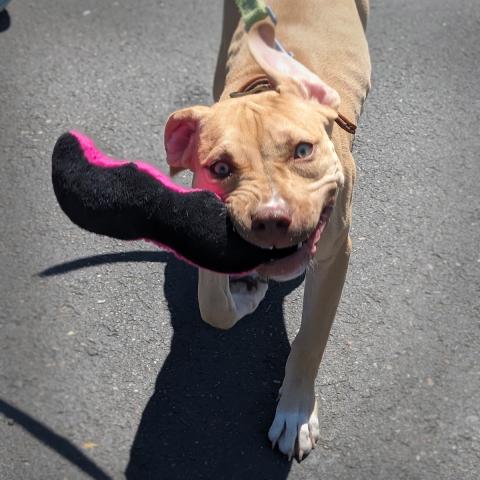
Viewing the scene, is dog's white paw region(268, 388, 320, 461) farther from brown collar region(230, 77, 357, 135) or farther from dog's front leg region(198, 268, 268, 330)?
brown collar region(230, 77, 357, 135)

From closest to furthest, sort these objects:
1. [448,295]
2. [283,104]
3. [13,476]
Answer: [283,104]
[13,476]
[448,295]

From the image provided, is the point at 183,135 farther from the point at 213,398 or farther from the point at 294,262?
the point at 213,398

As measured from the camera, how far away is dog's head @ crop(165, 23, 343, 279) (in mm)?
2912

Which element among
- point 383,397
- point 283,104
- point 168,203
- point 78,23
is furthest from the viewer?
point 78,23

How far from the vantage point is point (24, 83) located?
5656mm

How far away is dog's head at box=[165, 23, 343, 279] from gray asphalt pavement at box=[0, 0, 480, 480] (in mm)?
1015

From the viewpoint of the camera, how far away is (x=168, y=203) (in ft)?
9.55

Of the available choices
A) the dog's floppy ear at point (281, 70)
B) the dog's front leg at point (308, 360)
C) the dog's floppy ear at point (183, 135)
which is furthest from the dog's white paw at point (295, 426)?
the dog's floppy ear at point (281, 70)

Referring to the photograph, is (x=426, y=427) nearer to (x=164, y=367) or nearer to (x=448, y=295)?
(x=448, y=295)

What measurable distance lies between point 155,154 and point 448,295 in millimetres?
1836

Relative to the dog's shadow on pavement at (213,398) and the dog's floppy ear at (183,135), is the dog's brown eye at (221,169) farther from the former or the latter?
the dog's shadow on pavement at (213,398)

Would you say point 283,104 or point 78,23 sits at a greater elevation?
point 283,104

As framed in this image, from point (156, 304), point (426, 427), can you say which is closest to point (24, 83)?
point (156, 304)

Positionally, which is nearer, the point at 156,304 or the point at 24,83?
the point at 156,304
